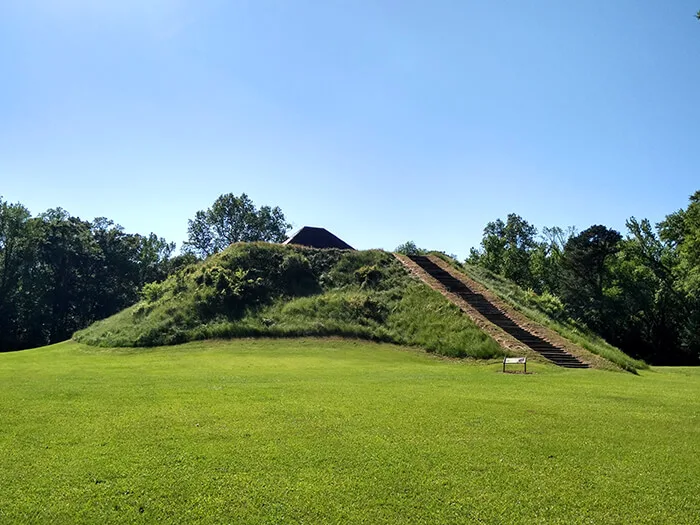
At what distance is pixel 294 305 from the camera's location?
1116 inches

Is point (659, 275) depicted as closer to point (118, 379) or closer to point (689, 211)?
point (689, 211)

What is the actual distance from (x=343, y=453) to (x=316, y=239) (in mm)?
38296

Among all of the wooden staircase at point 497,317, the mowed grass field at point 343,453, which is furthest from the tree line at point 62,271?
the mowed grass field at point 343,453

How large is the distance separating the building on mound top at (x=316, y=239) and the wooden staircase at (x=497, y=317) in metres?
8.71

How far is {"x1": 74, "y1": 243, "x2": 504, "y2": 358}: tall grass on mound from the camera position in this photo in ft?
79.3

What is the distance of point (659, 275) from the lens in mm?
47469

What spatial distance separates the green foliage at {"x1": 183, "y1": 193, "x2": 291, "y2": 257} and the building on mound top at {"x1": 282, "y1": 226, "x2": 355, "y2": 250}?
29339 mm

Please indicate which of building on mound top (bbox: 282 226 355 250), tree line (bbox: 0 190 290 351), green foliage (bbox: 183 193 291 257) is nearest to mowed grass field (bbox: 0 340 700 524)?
building on mound top (bbox: 282 226 355 250)

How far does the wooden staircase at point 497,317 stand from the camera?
1914 cm

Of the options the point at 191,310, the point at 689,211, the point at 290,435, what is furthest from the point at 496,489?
the point at 689,211

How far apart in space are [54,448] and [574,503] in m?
6.19

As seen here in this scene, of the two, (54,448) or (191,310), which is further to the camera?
(191,310)

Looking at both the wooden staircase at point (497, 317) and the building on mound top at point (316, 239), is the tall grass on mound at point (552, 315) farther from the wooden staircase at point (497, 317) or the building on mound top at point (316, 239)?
the building on mound top at point (316, 239)

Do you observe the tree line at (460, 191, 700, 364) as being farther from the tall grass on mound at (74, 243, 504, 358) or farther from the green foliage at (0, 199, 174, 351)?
the green foliage at (0, 199, 174, 351)
